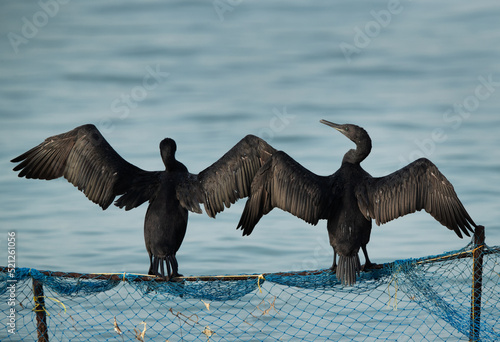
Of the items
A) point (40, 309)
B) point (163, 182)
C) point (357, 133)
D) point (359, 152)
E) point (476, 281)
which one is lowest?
point (40, 309)

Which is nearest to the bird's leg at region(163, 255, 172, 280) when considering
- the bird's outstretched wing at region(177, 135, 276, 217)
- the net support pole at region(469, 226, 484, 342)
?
the bird's outstretched wing at region(177, 135, 276, 217)

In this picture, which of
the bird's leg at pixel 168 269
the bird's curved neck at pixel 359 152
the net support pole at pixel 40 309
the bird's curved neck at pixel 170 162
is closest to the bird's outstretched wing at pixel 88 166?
the bird's curved neck at pixel 170 162

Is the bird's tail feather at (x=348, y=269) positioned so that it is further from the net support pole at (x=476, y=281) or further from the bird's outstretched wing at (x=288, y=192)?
the net support pole at (x=476, y=281)

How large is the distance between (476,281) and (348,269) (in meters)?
0.98

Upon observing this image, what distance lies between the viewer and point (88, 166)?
776 centimetres

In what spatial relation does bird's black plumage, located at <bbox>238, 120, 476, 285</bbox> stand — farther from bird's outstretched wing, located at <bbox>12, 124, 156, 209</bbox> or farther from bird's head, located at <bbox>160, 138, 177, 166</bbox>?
bird's outstretched wing, located at <bbox>12, 124, 156, 209</bbox>

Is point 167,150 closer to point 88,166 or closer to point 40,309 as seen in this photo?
point 88,166

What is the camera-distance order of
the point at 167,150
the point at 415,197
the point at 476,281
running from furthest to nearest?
1. the point at 167,150
2. the point at 415,197
3. the point at 476,281

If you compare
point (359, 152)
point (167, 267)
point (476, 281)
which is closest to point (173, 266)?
point (167, 267)

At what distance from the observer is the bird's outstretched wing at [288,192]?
723cm

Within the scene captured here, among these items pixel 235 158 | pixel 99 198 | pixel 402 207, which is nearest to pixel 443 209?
pixel 402 207

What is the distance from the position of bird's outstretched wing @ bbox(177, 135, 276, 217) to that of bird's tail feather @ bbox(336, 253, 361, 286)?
1149 millimetres

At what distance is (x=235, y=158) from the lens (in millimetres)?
7621

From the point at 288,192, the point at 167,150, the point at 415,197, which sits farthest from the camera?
the point at 167,150
